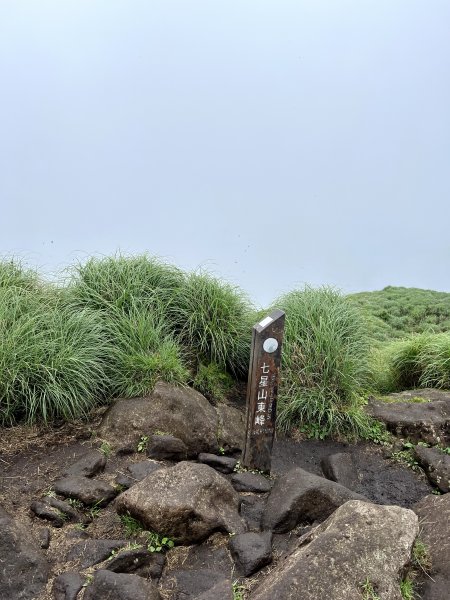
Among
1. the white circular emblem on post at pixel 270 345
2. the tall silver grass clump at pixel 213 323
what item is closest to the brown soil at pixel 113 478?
the white circular emblem on post at pixel 270 345

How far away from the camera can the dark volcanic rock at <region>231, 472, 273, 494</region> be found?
534cm

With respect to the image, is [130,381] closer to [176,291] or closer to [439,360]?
[176,291]

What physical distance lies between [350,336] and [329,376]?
3.21 ft

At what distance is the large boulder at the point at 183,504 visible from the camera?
14.6 feet

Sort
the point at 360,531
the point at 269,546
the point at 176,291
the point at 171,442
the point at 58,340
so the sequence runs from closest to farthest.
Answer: the point at 360,531, the point at 269,546, the point at 171,442, the point at 58,340, the point at 176,291

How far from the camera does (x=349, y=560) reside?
3.53 m

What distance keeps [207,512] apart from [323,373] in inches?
107

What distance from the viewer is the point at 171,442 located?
5633mm

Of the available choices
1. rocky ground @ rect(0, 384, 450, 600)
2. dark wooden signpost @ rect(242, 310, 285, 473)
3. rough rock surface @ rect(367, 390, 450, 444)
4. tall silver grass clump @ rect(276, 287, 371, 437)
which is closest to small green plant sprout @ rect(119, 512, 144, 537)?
rocky ground @ rect(0, 384, 450, 600)

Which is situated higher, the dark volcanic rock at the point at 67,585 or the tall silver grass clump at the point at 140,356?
the tall silver grass clump at the point at 140,356

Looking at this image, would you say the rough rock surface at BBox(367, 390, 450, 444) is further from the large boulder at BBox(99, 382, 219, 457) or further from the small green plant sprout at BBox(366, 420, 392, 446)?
the large boulder at BBox(99, 382, 219, 457)

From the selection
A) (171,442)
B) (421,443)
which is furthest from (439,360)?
(171,442)

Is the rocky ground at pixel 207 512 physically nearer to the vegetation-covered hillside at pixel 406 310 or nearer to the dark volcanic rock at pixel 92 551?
the dark volcanic rock at pixel 92 551

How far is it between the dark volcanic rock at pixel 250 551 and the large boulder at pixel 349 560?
31 centimetres
